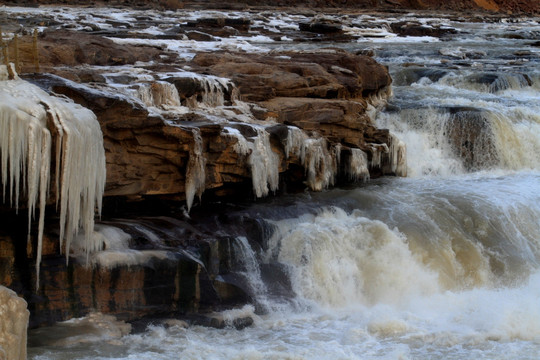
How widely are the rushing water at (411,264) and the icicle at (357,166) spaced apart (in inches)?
10.4

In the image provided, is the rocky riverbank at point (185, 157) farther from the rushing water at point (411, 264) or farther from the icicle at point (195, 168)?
the rushing water at point (411, 264)

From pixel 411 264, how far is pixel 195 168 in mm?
3540

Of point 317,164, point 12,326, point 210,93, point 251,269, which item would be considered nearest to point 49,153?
point 12,326

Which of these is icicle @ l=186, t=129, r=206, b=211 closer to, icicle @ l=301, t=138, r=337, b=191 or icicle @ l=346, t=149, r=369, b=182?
icicle @ l=301, t=138, r=337, b=191

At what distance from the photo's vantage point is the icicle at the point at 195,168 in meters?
10.7

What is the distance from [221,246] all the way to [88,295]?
1.98 m

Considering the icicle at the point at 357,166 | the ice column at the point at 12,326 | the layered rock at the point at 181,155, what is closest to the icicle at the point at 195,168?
the layered rock at the point at 181,155

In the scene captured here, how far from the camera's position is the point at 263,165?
11695mm

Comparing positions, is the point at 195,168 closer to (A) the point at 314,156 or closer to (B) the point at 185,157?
(B) the point at 185,157

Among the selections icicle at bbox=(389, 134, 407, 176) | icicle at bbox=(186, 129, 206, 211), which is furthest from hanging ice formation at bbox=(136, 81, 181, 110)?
icicle at bbox=(389, 134, 407, 176)

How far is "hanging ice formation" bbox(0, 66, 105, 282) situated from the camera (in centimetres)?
819

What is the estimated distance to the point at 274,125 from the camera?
1245 centimetres

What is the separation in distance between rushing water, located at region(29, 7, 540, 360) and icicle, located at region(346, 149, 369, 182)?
264 mm

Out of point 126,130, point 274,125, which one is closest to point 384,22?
point 274,125
